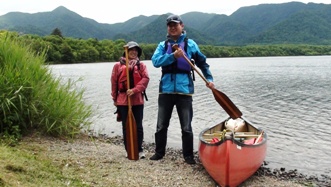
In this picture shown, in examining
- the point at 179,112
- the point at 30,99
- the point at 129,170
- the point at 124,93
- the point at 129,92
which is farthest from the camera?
the point at 30,99

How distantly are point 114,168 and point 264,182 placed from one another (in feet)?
9.40

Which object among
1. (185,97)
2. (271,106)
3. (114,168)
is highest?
(185,97)

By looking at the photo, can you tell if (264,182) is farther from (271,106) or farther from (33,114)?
(271,106)

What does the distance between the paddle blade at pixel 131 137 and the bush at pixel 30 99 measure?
5.88 ft

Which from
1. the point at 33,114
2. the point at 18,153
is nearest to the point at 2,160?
the point at 18,153

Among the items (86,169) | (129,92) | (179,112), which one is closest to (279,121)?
(179,112)

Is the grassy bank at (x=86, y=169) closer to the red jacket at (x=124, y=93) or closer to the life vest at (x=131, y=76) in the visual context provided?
the red jacket at (x=124, y=93)

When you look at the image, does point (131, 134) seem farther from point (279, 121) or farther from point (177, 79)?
point (279, 121)

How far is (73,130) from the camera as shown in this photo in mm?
7918

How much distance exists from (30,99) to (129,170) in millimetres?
2771

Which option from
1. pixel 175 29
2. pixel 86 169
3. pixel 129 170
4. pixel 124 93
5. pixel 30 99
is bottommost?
pixel 129 170

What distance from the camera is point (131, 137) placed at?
6.51m

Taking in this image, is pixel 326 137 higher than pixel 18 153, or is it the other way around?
pixel 18 153

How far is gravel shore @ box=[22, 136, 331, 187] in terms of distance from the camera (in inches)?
211
